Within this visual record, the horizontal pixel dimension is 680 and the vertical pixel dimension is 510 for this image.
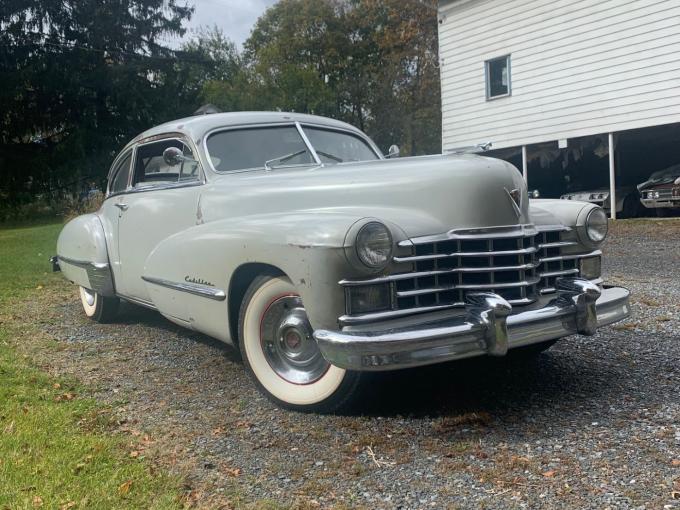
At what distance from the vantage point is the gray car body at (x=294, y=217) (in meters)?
3.11

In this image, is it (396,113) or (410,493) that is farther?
(396,113)

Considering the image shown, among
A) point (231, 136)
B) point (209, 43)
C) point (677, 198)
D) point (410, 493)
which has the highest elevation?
point (209, 43)

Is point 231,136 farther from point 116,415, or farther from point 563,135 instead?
point 563,135

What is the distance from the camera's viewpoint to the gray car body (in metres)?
3.11

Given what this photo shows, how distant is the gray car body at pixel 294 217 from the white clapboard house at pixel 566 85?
9495mm

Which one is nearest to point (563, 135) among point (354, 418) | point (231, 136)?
point (231, 136)

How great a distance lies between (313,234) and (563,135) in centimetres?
1180

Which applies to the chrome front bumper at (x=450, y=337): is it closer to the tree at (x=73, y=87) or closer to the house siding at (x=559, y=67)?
the house siding at (x=559, y=67)

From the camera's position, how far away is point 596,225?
153 inches

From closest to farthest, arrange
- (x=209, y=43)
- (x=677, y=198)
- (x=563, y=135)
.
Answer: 1. (x=677, y=198)
2. (x=563, y=135)
3. (x=209, y=43)

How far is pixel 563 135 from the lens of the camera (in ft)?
44.5

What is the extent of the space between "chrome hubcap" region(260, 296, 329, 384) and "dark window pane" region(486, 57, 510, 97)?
12.4 m

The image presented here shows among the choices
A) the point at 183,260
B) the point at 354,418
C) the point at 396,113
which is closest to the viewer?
the point at 354,418

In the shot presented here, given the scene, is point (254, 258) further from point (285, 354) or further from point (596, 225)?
point (596, 225)
